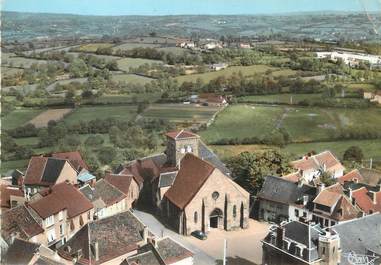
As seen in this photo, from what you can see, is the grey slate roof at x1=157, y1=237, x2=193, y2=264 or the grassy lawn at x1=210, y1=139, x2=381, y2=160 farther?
the grassy lawn at x1=210, y1=139, x2=381, y2=160

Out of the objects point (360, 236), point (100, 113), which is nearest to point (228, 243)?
point (360, 236)

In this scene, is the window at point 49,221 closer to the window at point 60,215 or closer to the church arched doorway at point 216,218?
the window at point 60,215

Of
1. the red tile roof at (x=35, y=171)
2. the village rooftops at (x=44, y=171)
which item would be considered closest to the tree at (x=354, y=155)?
the village rooftops at (x=44, y=171)

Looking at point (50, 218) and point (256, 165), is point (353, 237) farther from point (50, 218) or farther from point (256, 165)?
point (50, 218)

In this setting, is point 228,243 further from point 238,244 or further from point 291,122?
point 291,122

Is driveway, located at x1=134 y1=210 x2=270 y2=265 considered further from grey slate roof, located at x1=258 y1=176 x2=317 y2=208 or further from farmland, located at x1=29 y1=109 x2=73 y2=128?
farmland, located at x1=29 y1=109 x2=73 y2=128

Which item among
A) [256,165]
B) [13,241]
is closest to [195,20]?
[256,165]

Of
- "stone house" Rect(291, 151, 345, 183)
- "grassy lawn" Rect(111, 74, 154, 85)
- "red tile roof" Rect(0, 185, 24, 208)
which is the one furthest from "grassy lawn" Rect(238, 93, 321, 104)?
"red tile roof" Rect(0, 185, 24, 208)
